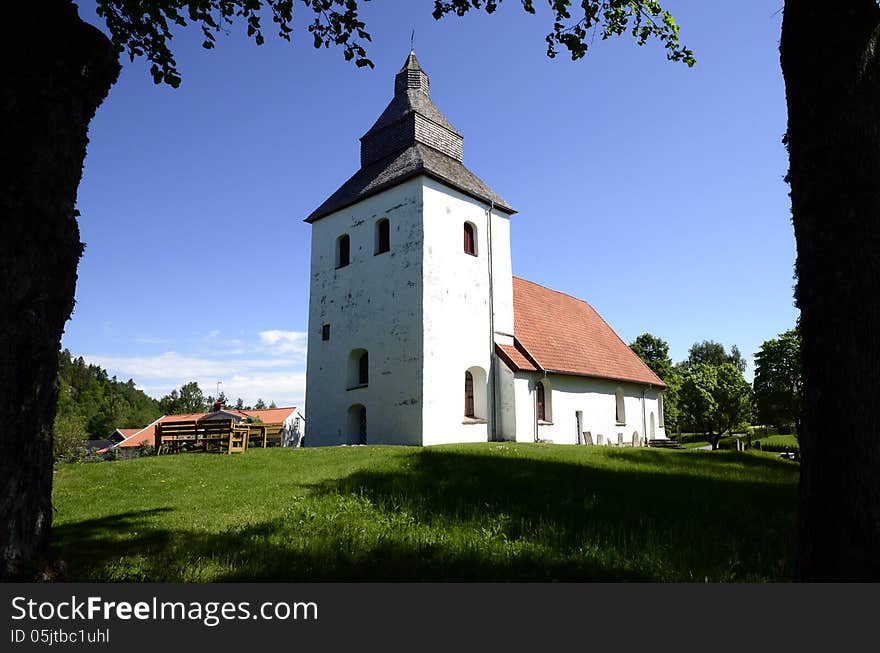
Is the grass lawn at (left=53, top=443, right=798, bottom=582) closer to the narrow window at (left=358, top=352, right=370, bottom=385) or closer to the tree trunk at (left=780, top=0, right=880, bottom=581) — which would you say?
the tree trunk at (left=780, top=0, right=880, bottom=581)

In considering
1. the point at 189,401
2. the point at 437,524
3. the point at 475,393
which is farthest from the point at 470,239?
the point at 189,401

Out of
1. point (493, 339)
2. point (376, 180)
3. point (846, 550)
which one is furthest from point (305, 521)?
point (376, 180)

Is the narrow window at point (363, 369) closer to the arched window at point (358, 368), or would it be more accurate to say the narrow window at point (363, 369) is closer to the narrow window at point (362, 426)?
Answer: the arched window at point (358, 368)

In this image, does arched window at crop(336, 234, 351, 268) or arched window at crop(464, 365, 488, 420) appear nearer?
arched window at crop(464, 365, 488, 420)

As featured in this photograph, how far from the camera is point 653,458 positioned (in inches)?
552

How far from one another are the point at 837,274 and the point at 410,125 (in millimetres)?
21145

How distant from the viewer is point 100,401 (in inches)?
4033

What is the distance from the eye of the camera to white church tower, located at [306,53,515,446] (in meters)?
19.2

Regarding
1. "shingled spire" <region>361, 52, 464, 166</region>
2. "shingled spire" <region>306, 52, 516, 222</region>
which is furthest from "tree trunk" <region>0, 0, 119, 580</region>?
"shingled spire" <region>361, 52, 464, 166</region>

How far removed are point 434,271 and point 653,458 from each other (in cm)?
1000

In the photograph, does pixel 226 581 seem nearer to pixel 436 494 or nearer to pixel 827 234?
pixel 436 494

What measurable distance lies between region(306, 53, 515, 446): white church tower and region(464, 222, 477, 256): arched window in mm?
46

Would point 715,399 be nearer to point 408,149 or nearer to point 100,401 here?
point 408,149

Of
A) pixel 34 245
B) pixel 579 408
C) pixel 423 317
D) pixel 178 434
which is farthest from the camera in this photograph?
pixel 579 408
